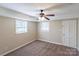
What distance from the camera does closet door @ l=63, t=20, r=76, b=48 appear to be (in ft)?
16.8

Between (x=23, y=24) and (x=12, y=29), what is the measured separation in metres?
1.52

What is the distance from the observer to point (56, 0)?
0.85 metres

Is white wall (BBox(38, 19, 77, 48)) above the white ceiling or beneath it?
beneath

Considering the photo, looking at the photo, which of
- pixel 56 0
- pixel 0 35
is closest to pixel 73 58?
pixel 56 0

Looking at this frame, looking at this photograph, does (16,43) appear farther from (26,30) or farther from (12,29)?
(26,30)

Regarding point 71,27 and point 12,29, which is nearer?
point 12,29

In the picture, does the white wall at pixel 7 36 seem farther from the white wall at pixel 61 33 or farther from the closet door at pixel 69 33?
the closet door at pixel 69 33

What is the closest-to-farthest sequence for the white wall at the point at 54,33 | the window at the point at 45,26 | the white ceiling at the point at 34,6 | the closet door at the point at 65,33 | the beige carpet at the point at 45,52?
the white ceiling at the point at 34,6
the beige carpet at the point at 45,52
the closet door at the point at 65,33
the white wall at the point at 54,33
the window at the point at 45,26

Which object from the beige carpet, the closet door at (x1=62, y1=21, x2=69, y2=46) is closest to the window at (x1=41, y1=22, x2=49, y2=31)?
the closet door at (x1=62, y1=21, x2=69, y2=46)

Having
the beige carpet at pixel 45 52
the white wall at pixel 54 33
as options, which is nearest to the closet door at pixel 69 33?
the white wall at pixel 54 33

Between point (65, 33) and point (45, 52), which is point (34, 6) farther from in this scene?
point (65, 33)

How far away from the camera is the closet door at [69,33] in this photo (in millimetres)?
5120

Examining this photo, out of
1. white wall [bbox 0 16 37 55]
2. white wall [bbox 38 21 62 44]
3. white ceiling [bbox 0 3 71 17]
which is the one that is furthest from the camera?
white wall [bbox 38 21 62 44]

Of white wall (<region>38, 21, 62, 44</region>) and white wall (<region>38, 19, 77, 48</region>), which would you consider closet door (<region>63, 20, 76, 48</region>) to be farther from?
white wall (<region>38, 21, 62, 44</region>)
